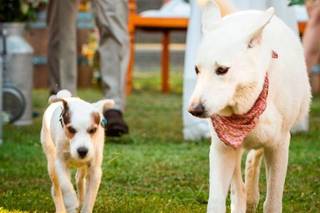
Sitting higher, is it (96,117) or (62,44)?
(96,117)

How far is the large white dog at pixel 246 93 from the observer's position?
4141 mm

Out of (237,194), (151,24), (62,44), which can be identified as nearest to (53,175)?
(237,194)

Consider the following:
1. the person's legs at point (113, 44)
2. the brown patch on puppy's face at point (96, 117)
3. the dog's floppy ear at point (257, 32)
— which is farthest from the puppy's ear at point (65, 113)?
the person's legs at point (113, 44)

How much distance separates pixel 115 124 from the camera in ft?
26.0

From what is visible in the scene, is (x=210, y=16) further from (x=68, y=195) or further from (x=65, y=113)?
(x=68, y=195)

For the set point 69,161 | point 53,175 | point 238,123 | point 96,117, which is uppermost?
point 238,123

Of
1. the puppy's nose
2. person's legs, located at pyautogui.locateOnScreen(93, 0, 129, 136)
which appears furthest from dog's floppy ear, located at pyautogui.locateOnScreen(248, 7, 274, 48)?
person's legs, located at pyautogui.locateOnScreen(93, 0, 129, 136)

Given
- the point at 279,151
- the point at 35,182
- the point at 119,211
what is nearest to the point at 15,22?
the point at 35,182

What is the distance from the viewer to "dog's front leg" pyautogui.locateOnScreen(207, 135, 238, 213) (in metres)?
4.57

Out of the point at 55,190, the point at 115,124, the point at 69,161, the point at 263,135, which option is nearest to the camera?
the point at 263,135

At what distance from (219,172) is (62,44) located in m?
4.80

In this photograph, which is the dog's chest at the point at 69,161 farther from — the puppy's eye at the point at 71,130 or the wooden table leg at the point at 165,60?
the wooden table leg at the point at 165,60

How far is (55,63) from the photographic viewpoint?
929cm

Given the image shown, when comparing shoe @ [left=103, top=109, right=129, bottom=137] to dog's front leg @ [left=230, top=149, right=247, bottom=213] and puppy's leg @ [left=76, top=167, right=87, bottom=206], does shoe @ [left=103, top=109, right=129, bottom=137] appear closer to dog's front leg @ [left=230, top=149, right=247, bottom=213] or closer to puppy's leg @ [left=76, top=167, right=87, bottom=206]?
puppy's leg @ [left=76, top=167, right=87, bottom=206]
